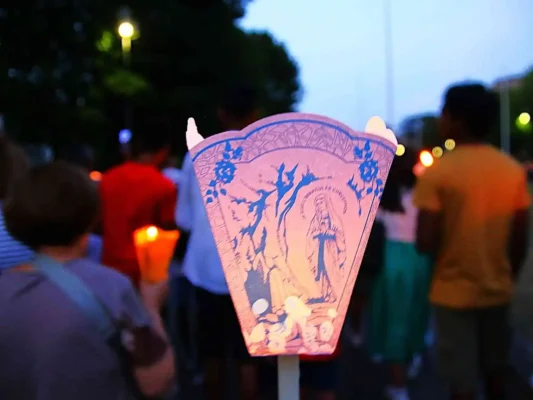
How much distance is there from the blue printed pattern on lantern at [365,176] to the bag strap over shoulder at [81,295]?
2.13 ft

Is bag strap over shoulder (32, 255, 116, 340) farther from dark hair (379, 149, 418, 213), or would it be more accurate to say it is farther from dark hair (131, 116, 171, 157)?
dark hair (379, 149, 418, 213)

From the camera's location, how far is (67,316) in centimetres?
168

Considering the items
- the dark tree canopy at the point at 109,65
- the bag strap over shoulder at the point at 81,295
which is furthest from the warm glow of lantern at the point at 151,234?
the dark tree canopy at the point at 109,65

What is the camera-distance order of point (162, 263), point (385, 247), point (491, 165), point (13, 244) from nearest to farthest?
point (162, 263)
point (13, 244)
point (491, 165)
point (385, 247)

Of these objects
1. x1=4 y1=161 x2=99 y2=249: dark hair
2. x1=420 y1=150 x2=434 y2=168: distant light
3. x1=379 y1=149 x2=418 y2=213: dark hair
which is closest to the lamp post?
x1=420 y1=150 x2=434 y2=168: distant light

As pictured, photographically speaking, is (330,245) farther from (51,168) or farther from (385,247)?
(385,247)

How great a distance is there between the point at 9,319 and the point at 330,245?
77cm

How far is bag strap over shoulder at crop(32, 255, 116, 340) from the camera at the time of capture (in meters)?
1.70

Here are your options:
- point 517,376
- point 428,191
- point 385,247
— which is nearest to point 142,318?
point 428,191

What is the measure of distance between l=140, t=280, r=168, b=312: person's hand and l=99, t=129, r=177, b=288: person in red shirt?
1.58m

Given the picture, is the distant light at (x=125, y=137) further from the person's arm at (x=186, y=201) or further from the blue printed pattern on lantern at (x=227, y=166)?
the blue printed pattern on lantern at (x=227, y=166)

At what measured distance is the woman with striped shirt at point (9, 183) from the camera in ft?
7.52

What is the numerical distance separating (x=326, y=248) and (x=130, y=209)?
205 cm

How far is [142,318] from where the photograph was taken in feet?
5.85
